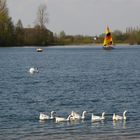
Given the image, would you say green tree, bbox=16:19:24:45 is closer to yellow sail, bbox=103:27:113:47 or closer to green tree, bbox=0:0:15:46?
green tree, bbox=0:0:15:46

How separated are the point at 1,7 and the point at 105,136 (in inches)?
6256

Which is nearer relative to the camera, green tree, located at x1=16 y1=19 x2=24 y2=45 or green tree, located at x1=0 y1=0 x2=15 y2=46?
green tree, located at x1=0 y1=0 x2=15 y2=46

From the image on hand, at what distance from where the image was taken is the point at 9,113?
31.0m

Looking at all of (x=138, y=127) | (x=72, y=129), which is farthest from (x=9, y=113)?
(x=138, y=127)

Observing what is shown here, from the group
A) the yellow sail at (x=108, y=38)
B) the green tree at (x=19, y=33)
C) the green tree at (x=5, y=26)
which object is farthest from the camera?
the green tree at (x=19, y=33)

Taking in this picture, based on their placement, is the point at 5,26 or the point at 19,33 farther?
the point at 19,33

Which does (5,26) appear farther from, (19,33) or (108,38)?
(108,38)

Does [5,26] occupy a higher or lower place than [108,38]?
higher

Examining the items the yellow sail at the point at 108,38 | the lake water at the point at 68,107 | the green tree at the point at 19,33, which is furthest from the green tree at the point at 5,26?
the lake water at the point at 68,107

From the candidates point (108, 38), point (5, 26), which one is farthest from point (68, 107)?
point (5, 26)

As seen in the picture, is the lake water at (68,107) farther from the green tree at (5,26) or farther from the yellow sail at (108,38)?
the green tree at (5,26)

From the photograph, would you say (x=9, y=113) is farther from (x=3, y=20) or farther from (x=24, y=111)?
(x=3, y=20)

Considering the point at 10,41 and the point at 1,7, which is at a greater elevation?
the point at 1,7

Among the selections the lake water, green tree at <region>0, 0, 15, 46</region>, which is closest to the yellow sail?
green tree at <region>0, 0, 15, 46</region>
